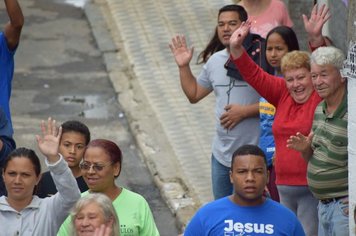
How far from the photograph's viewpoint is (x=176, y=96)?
14.7m

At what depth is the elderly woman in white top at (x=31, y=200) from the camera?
8273 millimetres

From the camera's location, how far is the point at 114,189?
8.72 m

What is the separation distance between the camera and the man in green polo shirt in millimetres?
8930

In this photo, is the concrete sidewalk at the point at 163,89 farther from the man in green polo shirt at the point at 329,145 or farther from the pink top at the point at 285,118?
the man in green polo shirt at the point at 329,145

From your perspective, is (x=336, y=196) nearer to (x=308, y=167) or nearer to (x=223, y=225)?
(x=308, y=167)

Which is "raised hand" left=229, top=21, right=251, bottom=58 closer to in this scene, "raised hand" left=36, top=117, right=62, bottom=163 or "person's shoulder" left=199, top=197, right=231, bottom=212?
"person's shoulder" left=199, top=197, right=231, bottom=212

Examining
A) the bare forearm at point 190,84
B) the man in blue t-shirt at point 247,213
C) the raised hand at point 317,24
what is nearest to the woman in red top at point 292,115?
the raised hand at point 317,24

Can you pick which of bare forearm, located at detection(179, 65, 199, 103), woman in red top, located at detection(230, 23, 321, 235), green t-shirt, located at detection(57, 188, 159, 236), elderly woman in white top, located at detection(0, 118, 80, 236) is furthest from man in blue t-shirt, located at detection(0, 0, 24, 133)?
green t-shirt, located at detection(57, 188, 159, 236)

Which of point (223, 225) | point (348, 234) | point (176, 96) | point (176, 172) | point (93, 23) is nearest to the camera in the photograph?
point (223, 225)

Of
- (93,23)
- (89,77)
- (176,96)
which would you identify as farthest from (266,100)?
(93,23)

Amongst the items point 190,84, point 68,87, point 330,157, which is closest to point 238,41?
point 190,84

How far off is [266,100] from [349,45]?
1.45 m

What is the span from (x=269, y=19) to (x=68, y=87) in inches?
177

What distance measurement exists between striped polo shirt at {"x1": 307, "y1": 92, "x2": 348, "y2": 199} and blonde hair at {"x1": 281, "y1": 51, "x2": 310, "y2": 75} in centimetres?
57
